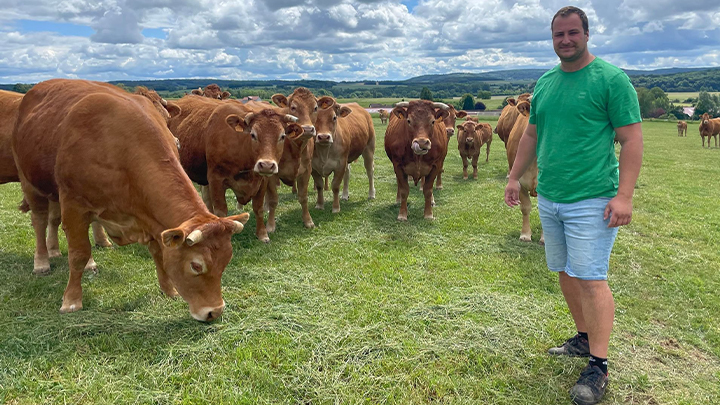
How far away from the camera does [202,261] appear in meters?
3.79

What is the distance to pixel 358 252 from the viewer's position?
6.56 meters

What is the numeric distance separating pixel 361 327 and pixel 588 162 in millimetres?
2507

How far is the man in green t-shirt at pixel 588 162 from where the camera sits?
9.72 feet

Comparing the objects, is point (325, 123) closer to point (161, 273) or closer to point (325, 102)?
point (325, 102)

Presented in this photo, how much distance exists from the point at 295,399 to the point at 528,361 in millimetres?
2010

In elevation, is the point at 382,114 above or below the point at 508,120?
below

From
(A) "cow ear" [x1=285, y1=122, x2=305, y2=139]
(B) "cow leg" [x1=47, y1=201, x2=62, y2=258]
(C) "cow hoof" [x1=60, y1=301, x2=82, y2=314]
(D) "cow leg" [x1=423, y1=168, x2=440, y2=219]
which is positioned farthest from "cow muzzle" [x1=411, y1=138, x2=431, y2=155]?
(B) "cow leg" [x1=47, y1=201, x2=62, y2=258]

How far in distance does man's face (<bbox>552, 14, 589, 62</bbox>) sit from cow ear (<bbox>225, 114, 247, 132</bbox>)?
473 cm

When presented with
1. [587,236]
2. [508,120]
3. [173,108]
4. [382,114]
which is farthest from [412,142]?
[382,114]

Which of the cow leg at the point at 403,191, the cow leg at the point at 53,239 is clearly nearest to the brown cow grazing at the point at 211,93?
the cow leg at the point at 403,191

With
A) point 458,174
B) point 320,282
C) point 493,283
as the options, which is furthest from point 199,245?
point 458,174

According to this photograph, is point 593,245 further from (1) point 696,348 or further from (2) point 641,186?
(2) point 641,186

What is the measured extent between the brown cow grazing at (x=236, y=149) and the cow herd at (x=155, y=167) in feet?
0.06

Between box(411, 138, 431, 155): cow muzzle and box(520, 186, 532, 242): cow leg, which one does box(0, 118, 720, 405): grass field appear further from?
box(411, 138, 431, 155): cow muzzle
